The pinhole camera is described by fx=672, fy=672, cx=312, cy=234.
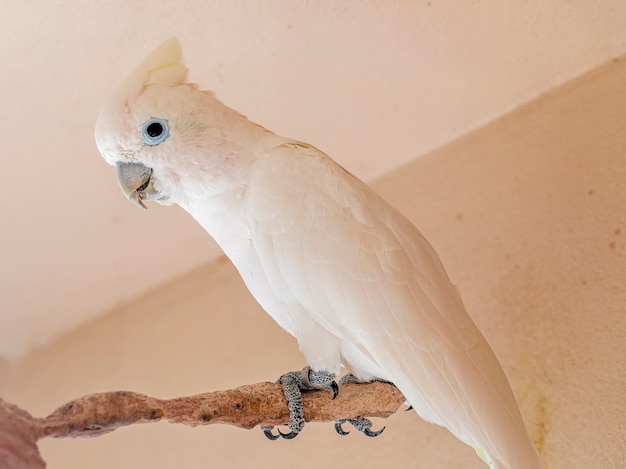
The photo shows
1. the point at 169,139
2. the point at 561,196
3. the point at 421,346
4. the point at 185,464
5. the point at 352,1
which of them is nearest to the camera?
the point at 421,346

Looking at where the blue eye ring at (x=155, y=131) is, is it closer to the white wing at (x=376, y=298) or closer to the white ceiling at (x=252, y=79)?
the white wing at (x=376, y=298)

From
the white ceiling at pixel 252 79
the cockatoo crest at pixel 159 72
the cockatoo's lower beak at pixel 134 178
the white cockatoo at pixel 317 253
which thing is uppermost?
Answer: the white ceiling at pixel 252 79

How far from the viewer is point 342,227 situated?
73.1 inches

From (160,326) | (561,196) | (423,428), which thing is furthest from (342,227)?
(160,326)

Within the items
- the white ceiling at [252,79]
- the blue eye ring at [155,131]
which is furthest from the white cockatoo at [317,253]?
the white ceiling at [252,79]

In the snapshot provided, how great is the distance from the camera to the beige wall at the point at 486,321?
2.37m

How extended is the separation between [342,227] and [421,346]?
39 centimetres

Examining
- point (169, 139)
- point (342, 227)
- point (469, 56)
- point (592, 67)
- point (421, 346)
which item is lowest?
point (421, 346)

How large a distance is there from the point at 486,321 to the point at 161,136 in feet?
4.75

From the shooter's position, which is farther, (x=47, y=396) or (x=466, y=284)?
(x=47, y=396)

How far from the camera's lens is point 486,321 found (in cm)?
263

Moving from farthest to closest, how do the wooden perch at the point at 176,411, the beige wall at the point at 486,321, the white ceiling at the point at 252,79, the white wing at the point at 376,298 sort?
the white ceiling at the point at 252,79
the beige wall at the point at 486,321
the white wing at the point at 376,298
the wooden perch at the point at 176,411

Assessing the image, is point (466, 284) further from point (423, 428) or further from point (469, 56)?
point (469, 56)

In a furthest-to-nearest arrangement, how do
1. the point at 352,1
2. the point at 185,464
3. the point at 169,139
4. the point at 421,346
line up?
1. the point at 185,464
2. the point at 352,1
3. the point at 169,139
4. the point at 421,346
